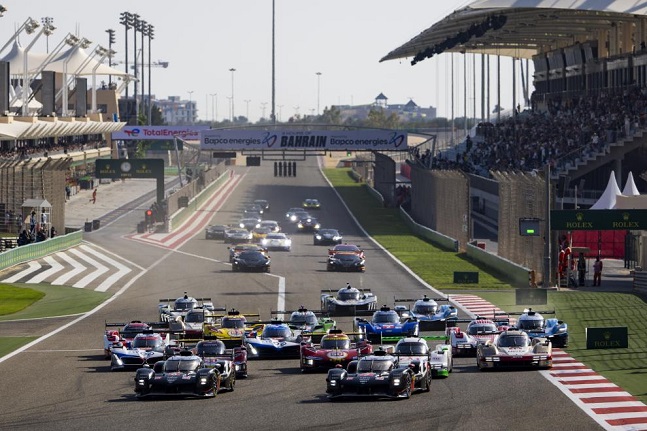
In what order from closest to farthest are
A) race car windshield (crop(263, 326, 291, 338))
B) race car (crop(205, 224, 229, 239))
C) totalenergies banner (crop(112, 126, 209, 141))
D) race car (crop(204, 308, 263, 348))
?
1. race car windshield (crop(263, 326, 291, 338))
2. race car (crop(204, 308, 263, 348))
3. race car (crop(205, 224, 229, 239))
4. totalenergies banner (crop(112, 126, 209, 141))

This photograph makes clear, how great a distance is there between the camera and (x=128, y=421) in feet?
96.2

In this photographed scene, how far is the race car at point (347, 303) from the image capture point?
50.9 meters

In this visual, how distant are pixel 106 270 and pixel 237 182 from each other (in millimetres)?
84220

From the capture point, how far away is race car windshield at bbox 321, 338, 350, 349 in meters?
37.6

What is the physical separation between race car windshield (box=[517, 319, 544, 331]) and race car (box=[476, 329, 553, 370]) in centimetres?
377

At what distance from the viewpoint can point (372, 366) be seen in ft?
108

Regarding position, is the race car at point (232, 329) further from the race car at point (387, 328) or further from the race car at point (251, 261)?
the race car at point (251, 261)

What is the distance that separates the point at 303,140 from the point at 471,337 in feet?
258

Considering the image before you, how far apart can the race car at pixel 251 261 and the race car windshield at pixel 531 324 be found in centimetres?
2905

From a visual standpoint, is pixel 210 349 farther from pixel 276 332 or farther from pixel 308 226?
pixel 308 226

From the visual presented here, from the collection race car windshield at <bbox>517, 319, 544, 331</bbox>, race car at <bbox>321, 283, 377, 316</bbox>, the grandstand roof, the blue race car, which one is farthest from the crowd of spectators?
race car windshield at <bbox>517, 319, 544, 331</bbox>

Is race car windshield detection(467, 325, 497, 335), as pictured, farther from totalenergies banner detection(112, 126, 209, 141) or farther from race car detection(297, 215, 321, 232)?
totalenergies banner detection(112, 126, 209, 141)

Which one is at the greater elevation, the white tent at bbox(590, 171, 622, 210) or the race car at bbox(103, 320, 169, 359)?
the white tent at bbox(590, 171, 622, 210)

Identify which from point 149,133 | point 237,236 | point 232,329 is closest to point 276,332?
point 232,329
